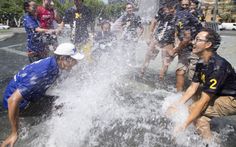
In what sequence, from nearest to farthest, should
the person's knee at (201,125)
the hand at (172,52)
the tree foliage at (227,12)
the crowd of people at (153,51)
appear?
the crowd of people at (153,51) → the person's knee at (201,125) → the hand at (172,52) → the tree foliage at (227,12)

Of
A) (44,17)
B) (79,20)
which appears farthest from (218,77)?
(79,20)

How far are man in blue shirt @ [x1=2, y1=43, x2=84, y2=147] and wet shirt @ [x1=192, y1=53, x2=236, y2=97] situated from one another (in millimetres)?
1544

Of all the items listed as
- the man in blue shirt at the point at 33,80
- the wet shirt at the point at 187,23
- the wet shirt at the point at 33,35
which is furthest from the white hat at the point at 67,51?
the wet shirt at the point at 33,35

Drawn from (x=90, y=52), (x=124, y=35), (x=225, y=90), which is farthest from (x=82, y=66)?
(x=225, y=90)

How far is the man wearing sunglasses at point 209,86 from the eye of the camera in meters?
4.64

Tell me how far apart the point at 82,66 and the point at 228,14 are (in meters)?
72.2

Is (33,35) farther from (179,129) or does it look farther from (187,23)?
(179,129)

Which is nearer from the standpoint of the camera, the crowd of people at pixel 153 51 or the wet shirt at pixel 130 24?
the crowd of people at pixel 153 51

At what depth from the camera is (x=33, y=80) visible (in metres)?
4.46

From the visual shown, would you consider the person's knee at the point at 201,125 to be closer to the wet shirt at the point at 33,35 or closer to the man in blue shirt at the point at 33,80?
the man in blue shirt at the point at 33,80

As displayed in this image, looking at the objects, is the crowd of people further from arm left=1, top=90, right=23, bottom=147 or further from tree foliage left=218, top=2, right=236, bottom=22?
tree foliage left=218, top=2, right=236, bottom=22

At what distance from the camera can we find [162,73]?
361 inches

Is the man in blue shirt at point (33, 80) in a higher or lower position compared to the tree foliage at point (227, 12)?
higher

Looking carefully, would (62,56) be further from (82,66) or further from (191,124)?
(82,66)
